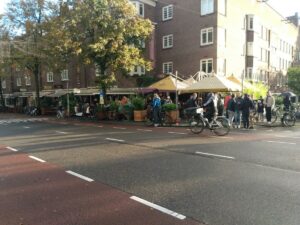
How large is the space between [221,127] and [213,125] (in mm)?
348

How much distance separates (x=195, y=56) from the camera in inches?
1222

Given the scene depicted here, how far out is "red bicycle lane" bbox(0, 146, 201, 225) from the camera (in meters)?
4.68

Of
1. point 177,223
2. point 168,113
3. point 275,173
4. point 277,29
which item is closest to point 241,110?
point 168,113

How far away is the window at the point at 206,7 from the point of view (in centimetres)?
2958

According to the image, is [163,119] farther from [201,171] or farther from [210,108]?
[201,171]

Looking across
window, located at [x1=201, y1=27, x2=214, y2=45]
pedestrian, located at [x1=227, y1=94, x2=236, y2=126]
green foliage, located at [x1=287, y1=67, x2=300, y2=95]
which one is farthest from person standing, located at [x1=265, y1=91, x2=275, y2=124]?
green foliage, located at [x1=287, y1=67, x2=300, y2=95]

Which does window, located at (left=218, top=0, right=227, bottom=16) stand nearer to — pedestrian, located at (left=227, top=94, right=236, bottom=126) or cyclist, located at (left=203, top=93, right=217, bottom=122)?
pedestrian, located at (left=227, top=94, right=236, bottom=126)

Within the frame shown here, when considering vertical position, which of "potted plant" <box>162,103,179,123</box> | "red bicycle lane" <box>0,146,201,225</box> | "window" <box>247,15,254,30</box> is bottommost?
"red bicycle lane" <box>0,146,201,225</box>

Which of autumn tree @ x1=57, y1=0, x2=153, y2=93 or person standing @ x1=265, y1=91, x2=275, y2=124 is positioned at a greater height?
autumn tree @ x1=57, y1=0, x2=153, y2=93

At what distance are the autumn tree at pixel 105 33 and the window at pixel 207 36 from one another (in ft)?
23.7

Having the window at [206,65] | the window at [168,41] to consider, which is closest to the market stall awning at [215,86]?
the window at [206,65]

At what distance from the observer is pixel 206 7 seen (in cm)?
3003

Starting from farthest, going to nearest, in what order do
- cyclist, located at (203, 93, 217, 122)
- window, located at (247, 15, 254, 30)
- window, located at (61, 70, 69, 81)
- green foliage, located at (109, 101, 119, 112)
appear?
window, located at (61, 70, 69, 81) < window, located at (247, 15, 254, 30) < green foliage, located at (109, 101, 119, 112) < cyclist, located at (203, 93, 217, 122)

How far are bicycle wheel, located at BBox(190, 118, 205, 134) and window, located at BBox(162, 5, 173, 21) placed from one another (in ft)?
69.6
